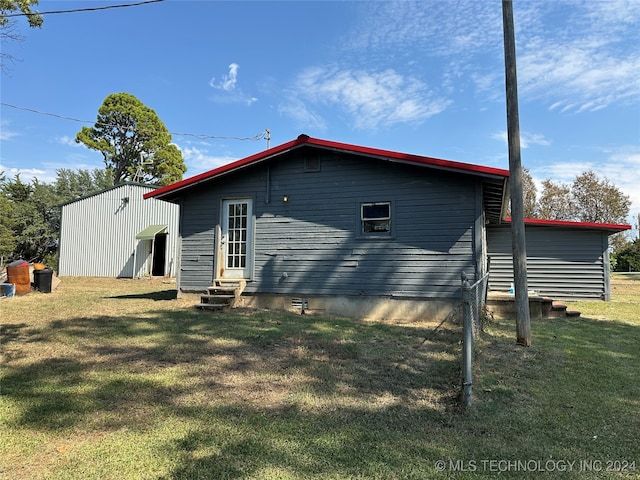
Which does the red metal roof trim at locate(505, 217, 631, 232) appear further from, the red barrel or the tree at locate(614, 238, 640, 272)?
the tree at locate(614, 238, 640, 272)

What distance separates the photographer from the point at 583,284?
38.6ft

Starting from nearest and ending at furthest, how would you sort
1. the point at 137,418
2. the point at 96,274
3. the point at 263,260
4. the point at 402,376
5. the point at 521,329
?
the point at 137,418 < the point at 402,376 < the point at 521,329 < the point at 263,260 < the point at 96,274

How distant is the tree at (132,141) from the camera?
106 feet

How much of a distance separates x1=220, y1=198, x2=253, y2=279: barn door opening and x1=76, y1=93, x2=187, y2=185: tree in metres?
25.9

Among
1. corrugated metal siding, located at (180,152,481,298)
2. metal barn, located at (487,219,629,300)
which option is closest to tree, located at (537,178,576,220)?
metal barn, located at (487,219,629,300)

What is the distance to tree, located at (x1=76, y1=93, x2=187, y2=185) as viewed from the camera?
32.2 meters

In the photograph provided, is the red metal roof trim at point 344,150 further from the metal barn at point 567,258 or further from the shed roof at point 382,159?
the metal barn at point 567,258

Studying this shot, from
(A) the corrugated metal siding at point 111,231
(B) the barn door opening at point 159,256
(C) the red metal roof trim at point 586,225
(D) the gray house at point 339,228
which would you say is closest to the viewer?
(D) the gray house at point 339,228

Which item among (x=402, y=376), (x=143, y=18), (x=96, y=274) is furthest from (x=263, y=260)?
(x=96, y=274)

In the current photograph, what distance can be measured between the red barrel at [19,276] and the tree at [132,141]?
2293 cm

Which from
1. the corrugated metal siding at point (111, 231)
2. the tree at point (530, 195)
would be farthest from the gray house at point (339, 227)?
the tree at point (530, 195)

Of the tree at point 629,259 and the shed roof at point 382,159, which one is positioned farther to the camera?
the tree at point 629,259

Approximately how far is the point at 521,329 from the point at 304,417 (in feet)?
13.5

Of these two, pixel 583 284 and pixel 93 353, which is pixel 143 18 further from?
pixel 583 284
